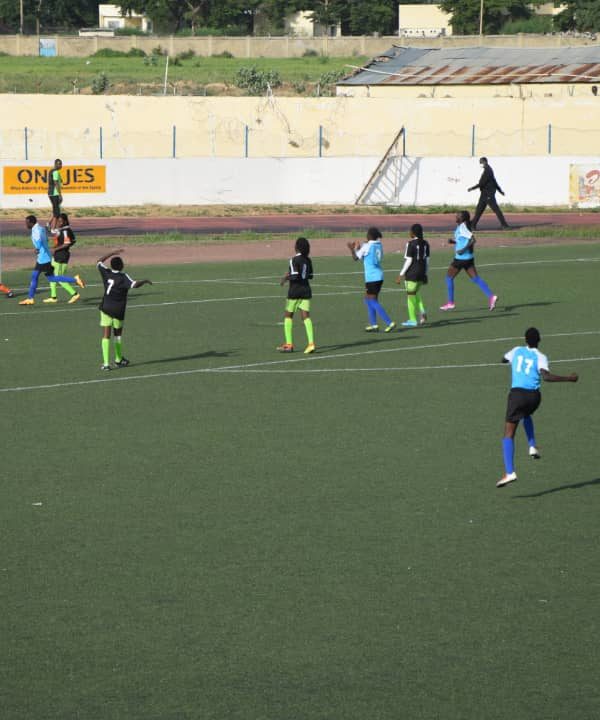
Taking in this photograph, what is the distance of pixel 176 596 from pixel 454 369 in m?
11.0

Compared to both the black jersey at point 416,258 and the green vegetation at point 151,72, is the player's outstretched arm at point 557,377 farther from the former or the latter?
the green vegetation at point 151,72

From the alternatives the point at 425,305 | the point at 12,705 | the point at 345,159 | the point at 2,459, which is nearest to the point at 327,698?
the point at 12,705

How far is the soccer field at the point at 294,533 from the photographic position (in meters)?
9.69

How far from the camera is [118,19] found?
512 feet

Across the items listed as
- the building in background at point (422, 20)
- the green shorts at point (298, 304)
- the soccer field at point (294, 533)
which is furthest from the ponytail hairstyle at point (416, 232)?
the building in background at point (422, 20)

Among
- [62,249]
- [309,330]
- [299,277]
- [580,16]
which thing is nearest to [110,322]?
[299,277]

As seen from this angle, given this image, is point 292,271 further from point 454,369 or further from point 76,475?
point 76,475

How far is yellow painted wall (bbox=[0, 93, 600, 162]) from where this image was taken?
57625mm

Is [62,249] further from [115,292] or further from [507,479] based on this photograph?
[507,479]

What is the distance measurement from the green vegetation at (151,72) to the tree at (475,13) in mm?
15528

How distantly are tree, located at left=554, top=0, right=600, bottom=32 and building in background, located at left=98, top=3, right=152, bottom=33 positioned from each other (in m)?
46.5

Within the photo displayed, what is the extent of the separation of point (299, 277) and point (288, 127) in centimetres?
3860

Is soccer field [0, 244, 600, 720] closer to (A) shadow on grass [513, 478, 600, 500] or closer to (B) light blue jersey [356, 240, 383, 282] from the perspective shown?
(A) shadow on grass [513, 478, 600, 500]

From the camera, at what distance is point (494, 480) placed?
49.5ft
